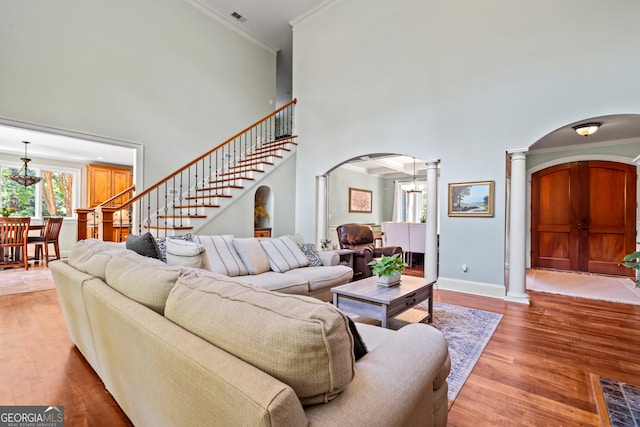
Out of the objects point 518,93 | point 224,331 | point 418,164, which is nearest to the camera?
point 224,331

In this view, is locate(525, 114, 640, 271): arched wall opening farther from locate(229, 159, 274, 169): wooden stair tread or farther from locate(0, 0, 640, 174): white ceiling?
locate(229, 159, 274, 169): wooden stair tread

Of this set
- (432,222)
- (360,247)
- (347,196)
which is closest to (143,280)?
(432,222)

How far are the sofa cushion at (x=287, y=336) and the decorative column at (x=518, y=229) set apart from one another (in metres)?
4.00

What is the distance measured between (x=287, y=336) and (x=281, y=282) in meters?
2.38

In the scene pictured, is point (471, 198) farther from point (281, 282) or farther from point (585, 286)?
point (281, 282)

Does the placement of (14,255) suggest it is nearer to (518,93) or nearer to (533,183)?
(518,93)

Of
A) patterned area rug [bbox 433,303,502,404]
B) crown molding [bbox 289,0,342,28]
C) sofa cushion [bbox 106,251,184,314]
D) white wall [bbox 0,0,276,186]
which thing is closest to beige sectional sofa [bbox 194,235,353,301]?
patterned area rug [bbox 433,303,502,404]

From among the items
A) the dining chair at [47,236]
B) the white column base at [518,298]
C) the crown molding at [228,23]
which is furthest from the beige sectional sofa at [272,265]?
the crown molding at [228,23]

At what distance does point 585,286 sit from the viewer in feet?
15.6

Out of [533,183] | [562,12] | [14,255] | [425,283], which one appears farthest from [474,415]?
[14,255]

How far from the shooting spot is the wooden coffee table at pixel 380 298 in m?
2.52

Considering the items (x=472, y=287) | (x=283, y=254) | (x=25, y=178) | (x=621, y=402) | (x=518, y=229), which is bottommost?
(x=621, y=402)

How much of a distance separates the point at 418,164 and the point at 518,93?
15.5 feet

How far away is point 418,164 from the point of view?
870 centimetres
